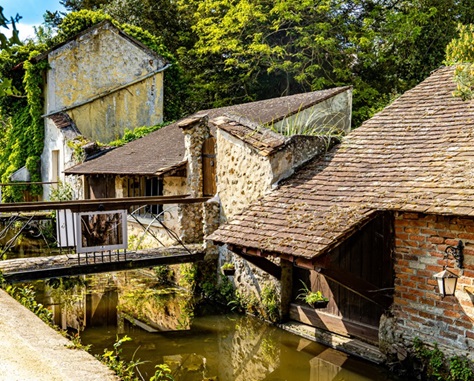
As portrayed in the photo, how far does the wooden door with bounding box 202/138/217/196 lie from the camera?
43.3ft

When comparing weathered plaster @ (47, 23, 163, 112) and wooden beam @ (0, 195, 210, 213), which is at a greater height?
weathered plaster @ (47, 23, 163, 112)

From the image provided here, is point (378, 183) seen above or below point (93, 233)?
above

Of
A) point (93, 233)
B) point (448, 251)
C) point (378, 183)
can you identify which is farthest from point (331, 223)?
point (93, 233)

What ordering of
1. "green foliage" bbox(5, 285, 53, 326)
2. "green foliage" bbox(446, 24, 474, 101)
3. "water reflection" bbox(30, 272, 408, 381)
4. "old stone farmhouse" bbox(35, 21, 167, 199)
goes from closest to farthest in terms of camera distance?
"green foliage" bbox(446, 24, 474, 101) → "green foliage" bbox(5, 285, 53, 326) → "water reflection" bbox(30, 272, 408, 381) → "old stone farmhouse" bbox(35, 21, 167, 199)

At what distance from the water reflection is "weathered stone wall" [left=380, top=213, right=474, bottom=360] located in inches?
31.0

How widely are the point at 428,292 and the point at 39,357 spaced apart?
5853 mm

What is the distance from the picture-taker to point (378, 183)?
8.55m

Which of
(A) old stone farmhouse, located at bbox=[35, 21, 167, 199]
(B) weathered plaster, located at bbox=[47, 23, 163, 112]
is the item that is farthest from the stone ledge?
(B) weathered plaster, located at bbox=[47, 23, 163, 112]

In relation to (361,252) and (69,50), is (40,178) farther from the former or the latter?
(361,252)

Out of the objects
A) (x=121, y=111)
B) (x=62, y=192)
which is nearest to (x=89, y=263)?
(x=62, y=192)

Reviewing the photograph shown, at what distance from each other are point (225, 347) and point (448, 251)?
4276 mm

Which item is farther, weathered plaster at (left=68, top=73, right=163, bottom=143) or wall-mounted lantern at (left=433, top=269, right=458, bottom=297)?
weathered plaster at (left=68, top=73, right=163, bottom=143)

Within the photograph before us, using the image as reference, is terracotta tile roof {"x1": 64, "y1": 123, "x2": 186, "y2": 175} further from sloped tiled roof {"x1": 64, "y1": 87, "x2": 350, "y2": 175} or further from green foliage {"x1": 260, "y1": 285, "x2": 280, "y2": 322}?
green foliage {"x1": 260, "y1": 285, "x2": 280, "y2": 322}

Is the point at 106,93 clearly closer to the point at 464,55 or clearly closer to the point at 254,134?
the point at 254,134
